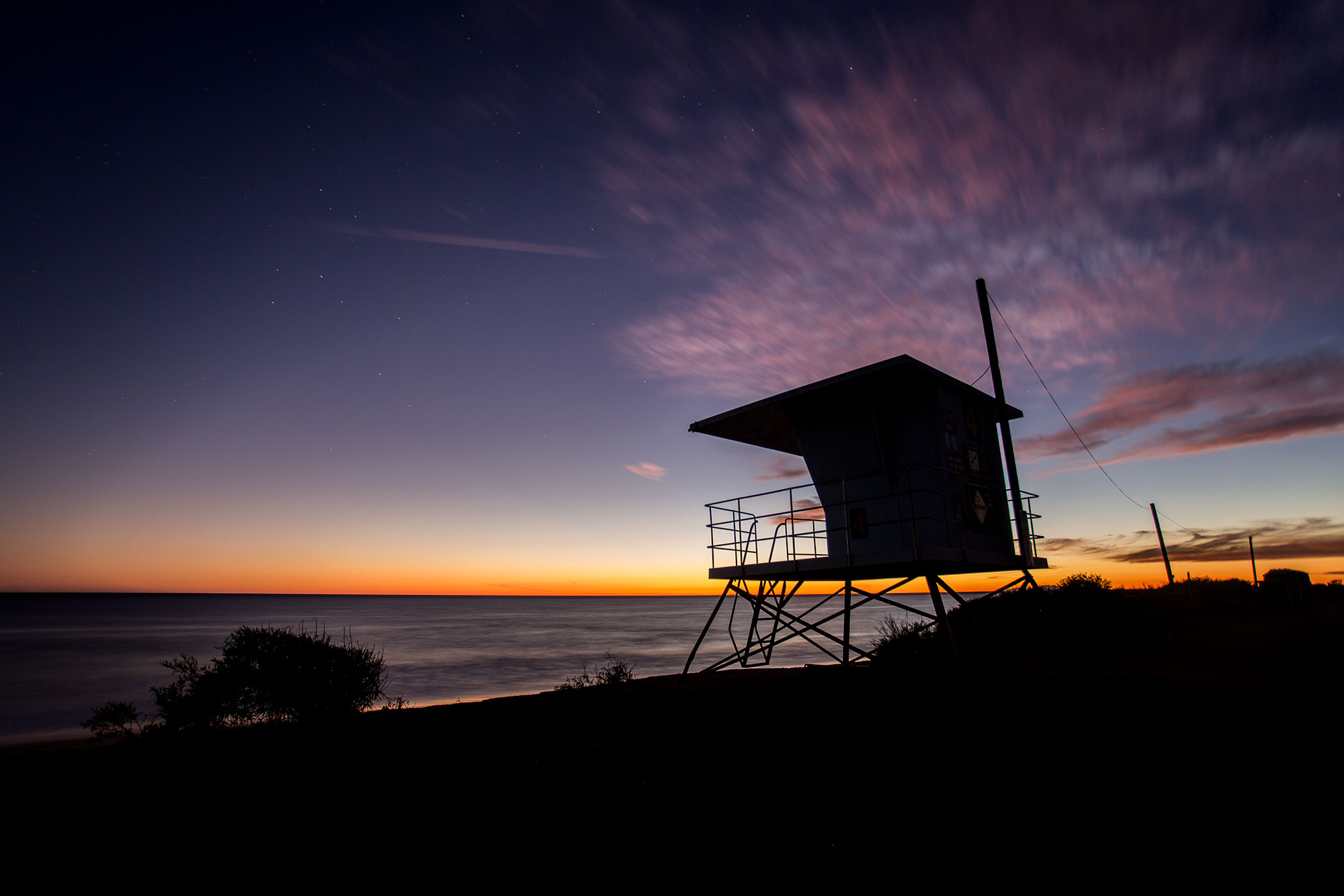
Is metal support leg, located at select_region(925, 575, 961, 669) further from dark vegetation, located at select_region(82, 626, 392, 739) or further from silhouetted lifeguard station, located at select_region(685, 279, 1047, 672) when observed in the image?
dark vegetation, located at select_region(82, 626, 392, 739)

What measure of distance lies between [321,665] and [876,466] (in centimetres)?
1246

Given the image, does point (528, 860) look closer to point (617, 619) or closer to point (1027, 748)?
point (1027, 748)

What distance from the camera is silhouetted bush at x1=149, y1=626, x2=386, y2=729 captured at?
11234mm

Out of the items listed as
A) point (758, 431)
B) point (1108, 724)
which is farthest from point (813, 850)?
point (758, 431)

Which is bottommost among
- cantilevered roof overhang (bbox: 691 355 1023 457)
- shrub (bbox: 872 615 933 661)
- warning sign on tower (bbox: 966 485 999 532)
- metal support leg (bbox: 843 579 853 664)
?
shrub (bbox: 872 615 933 661)

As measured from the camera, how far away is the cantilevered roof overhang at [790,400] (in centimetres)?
1135

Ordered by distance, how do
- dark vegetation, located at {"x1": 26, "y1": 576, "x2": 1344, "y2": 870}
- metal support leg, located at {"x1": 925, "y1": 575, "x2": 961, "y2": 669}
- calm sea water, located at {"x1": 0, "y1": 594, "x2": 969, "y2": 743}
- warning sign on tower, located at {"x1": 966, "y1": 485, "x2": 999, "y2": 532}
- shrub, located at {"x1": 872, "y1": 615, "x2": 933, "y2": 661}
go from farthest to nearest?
calm sea water, located at {"x1": 0, "y1": 594, "x2": 969, "y2": 743} → shrub, located at {"x1": 872, "y1": 615, "x2": 933, "y2": 661} → warning sign on tower, located at {"x1": 966, "y1": 485, "x2": 999, "y2": 532} → metal support leg, located at {"x1": 925, "y1": 575, "x2": 961, "y2": 669} → dark vegetation, located at {"x1": 26, "y1": 576, "x2": 1344, "y2": 870}

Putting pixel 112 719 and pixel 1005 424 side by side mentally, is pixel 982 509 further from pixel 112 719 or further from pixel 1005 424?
pixel 112 719

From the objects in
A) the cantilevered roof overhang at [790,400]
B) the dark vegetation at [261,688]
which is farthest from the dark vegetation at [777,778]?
the cantilevered roof overhang at [790,400]

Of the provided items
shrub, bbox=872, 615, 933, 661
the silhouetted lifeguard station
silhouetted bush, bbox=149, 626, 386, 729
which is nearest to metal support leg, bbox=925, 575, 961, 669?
the silhouetted lifeguard station

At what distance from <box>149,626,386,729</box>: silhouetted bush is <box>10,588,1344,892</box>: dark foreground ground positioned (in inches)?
51.1

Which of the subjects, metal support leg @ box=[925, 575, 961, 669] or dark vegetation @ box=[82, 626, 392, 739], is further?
dark vegetation @ box=[82, 626, 392, 739]

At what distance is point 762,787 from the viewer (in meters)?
6.34

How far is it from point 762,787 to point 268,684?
10.7 metres
